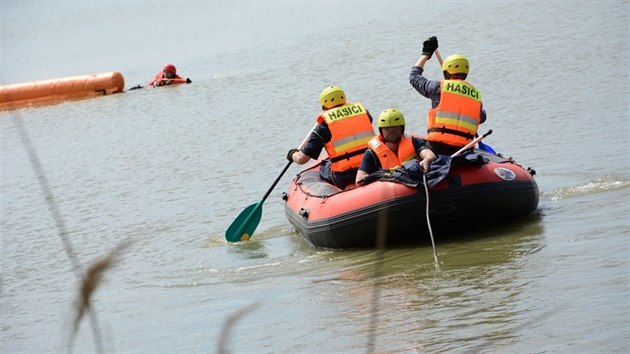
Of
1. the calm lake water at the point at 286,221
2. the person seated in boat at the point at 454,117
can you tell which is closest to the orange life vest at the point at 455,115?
the person seated in boat at the point at 454,117

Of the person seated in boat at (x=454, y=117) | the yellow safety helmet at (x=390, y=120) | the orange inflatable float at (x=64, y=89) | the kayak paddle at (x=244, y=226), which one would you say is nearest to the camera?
the yellow safety helmet at (x=390, y=120)

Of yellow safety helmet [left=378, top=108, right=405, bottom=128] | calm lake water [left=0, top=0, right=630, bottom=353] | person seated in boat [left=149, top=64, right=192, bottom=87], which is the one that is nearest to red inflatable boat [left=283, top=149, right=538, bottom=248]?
calm lake water [left=0, top=0, right=630, bottom=353]

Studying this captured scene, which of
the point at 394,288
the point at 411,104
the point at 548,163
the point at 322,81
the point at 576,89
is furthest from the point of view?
the point at 322,81

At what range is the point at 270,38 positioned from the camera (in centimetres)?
2981

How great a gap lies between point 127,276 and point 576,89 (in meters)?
7.82

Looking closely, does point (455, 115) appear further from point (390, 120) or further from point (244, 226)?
point (244, 226)

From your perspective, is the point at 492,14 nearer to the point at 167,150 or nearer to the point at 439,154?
the point at 167,150

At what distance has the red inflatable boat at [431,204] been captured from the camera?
8297 mm

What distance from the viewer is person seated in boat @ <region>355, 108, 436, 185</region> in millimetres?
8648

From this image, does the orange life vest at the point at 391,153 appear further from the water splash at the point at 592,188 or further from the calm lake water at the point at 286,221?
the water splash at the point at 592,188

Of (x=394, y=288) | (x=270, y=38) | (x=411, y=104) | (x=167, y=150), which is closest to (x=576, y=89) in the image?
(x=411, y=104)

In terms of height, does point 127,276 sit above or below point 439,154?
below

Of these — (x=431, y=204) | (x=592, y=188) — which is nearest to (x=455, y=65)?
(x=431, y=204)

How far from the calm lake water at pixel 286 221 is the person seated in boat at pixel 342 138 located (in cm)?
75
